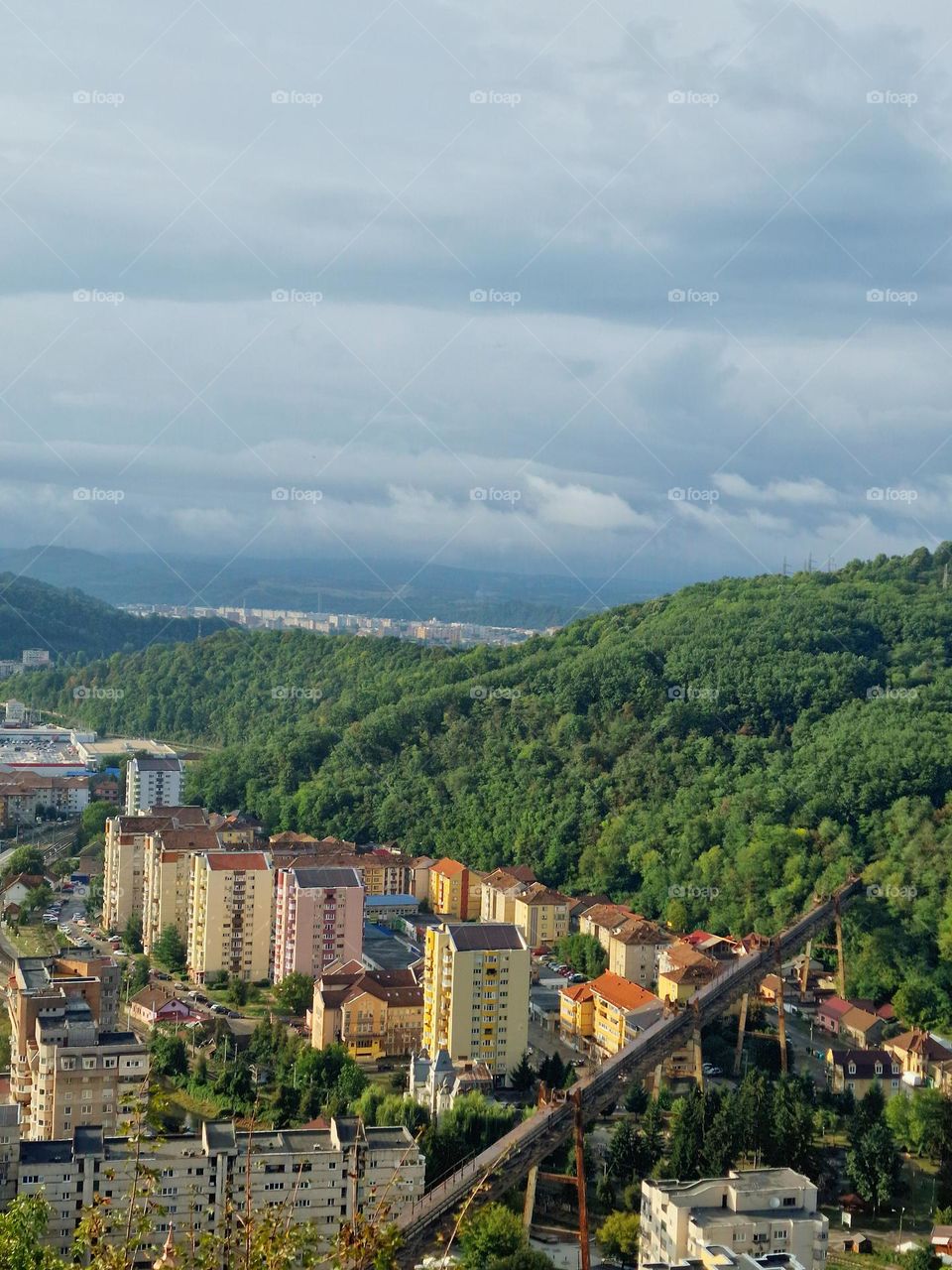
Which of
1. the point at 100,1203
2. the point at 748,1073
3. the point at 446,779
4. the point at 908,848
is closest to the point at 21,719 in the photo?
the point at 446,779

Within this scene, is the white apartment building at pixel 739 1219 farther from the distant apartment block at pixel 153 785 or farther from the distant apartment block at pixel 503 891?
the distant apartment block at pixel 153 785

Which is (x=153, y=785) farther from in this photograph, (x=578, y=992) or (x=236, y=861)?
(x=578, y=992)

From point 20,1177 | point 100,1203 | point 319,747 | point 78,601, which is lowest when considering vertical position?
point 20,1177

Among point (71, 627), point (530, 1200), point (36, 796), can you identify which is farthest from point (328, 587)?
point (530, 1200)

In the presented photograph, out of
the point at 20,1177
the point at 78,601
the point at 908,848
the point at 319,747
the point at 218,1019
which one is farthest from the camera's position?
the point at 78,601

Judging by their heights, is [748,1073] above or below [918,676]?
below

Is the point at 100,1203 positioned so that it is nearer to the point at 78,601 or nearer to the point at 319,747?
the point at 319,747
